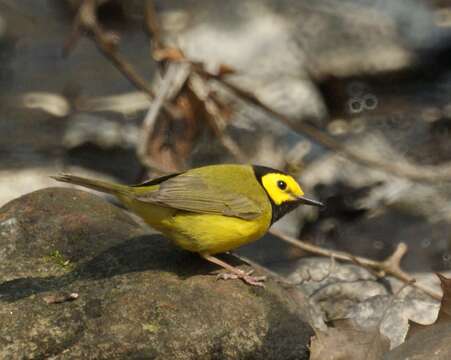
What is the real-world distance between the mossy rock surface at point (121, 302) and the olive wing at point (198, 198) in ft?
1.17

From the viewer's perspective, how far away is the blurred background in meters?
7.30

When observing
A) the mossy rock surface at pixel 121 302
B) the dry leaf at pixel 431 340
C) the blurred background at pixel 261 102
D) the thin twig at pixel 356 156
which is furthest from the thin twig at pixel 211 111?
the dry leaf at pixel 431 340

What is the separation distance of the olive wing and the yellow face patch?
10.7 inches

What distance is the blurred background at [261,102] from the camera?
24.0ft

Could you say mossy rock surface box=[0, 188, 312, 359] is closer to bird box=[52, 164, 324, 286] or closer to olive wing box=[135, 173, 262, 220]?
bird box=[52, 164, 324, 286]

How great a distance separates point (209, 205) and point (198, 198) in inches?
3.2

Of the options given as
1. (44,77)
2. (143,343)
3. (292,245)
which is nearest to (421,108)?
(292,245)

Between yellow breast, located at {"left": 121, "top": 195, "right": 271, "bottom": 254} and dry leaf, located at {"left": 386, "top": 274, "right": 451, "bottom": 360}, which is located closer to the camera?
dry leaf, located at {"left": 386, "top": 274, "right": 451, "bottom": 360}

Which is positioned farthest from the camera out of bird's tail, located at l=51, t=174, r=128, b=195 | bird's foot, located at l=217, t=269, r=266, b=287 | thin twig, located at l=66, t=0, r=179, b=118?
thin twig, located at l=66, t=0, r=179, b=118

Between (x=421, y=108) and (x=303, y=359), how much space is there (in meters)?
5.11

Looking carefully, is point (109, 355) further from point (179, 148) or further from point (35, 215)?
point (179, 148)

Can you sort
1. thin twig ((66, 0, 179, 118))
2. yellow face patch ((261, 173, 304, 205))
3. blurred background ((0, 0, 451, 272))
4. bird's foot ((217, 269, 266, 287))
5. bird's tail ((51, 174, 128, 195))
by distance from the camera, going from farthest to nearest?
thin twig ((66, 0, 179, 118)) < blurred background ((0, 0, 451, 272)) < yellow face patch ((261, 173, 304, 205)) < bird's foot ((217, 269, 266, 287)) < bird's tail ((51, 174, 128, 195))

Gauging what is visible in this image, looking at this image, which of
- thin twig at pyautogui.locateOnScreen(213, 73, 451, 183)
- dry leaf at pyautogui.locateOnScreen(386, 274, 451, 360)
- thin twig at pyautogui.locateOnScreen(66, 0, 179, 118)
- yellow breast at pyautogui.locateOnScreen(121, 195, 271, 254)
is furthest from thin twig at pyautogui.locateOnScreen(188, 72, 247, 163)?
dry leaf at pyautogui.locateOnScreen(386, 274, 451, 360)

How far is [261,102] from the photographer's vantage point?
7.73 meters
